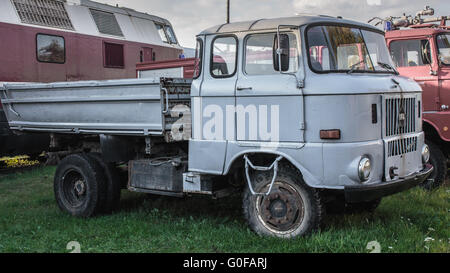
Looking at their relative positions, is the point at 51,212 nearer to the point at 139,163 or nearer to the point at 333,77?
the point at 139,163

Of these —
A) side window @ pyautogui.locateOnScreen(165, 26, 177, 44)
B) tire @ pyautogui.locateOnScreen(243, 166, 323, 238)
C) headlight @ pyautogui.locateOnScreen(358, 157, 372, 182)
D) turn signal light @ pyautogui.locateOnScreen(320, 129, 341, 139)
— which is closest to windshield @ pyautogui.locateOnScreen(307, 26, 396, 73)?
turn signal light @ pyautogui.locateOnScreen(320, 129, 341, 139)

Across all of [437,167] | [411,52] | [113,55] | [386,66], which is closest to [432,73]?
[411,52]

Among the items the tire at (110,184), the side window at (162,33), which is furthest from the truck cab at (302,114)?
the side window at (162,33)

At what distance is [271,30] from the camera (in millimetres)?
5508

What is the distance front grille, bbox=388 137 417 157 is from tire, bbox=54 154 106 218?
3.58m

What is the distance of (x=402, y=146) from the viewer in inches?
222

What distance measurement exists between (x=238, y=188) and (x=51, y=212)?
109 inches

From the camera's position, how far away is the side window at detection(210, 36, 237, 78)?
18.9 ft

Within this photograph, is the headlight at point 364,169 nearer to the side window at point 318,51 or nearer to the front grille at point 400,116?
the front grille at point 400,116

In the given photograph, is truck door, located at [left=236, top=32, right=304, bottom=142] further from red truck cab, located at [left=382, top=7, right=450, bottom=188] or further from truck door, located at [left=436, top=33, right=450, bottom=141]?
truck door, located at [left=436, top=33, right=450, bottom=141]

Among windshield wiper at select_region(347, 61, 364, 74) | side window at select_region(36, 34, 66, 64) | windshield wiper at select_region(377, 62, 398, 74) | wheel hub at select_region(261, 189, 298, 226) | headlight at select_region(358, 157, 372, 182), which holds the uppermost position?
side window at select_region(36, 34, 66, 64)

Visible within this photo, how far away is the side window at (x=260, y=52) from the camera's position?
5.48 meters

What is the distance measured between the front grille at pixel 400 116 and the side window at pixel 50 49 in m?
7.67

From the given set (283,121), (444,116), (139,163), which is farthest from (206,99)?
(444,116)
